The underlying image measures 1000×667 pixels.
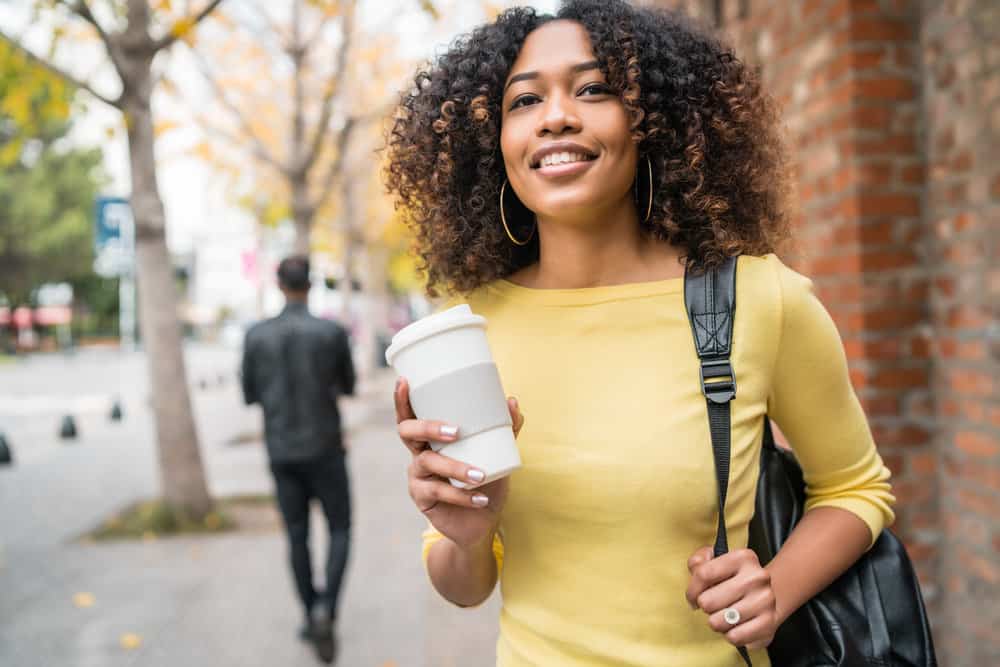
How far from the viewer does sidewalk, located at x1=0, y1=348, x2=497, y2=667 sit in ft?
15.0

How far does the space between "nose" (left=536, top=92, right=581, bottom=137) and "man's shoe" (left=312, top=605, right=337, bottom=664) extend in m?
3.72

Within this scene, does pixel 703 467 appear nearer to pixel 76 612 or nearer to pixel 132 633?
pixel 132 633

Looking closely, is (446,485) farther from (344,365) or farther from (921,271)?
(344,365)

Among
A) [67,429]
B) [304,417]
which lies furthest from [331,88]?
[67,429]

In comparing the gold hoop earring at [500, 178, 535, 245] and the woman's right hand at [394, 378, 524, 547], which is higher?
the gold hoop earring at [500, 178, 535, 245]

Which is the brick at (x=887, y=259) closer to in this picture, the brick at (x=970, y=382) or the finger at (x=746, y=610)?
the brick at (x=970, y=382)

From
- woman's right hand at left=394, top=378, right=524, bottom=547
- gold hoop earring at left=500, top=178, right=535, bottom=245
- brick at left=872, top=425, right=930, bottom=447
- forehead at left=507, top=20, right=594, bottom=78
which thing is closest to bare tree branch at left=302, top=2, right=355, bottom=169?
brick at left=872, top=425, right=930, bottom=447

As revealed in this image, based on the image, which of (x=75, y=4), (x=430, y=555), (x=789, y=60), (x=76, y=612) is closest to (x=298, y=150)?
(x=75, y=4)

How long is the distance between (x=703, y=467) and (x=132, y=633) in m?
4.48

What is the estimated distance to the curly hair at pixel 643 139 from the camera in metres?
1.55

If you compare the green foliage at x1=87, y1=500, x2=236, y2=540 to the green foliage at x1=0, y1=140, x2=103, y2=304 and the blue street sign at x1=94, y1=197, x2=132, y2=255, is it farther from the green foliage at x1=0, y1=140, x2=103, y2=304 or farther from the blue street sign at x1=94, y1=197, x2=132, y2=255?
the green foliage at x1=0, y1=140, x2=103, y2=304

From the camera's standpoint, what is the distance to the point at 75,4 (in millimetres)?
5965

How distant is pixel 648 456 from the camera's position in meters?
1.38

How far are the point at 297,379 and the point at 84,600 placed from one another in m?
2.08
